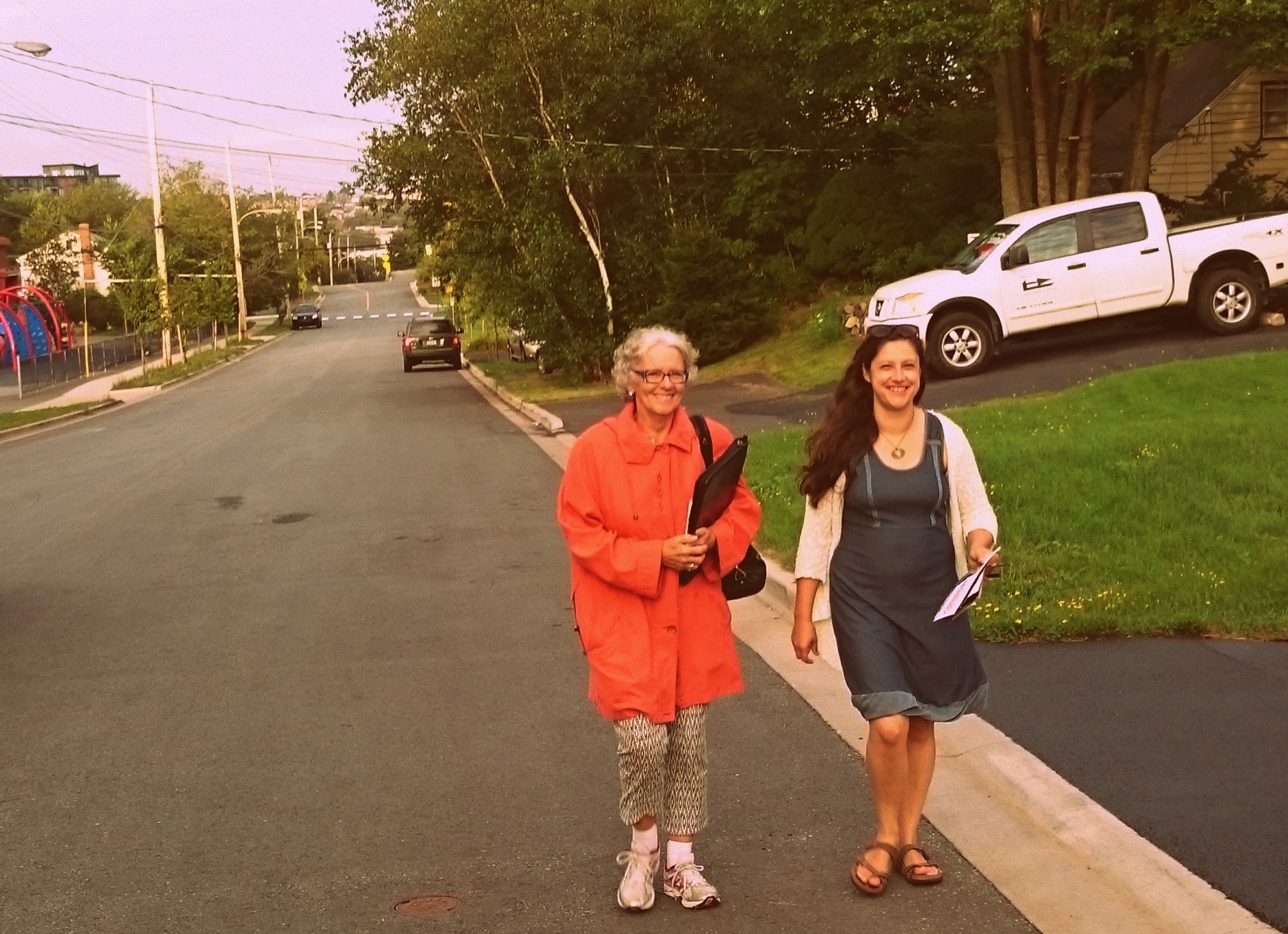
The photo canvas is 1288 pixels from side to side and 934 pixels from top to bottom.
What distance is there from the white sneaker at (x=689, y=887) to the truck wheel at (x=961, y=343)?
1629 centimetres

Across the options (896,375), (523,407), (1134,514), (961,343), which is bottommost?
(523,407)

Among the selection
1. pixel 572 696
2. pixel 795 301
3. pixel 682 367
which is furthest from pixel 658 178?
pixel 682 367

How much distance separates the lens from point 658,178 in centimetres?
3378

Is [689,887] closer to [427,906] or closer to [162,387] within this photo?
[427,906]

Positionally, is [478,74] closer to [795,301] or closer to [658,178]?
[658,178]

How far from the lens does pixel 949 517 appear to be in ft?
15.2

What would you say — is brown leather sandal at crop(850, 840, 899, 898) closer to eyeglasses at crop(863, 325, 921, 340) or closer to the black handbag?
the black handbag

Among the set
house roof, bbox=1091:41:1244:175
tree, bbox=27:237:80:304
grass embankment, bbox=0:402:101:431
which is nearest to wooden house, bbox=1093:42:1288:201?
house roof, bbox=1091:41:1244:175

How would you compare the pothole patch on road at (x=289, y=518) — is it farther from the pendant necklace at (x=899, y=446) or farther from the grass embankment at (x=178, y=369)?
the grass embankment at (x=178, y=369)

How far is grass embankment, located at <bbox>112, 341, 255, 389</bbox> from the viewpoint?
148 ft

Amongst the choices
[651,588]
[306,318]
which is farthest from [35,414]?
[306,318]

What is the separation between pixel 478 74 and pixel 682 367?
1036 inches

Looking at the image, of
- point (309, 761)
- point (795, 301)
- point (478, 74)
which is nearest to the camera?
point (309, 761)

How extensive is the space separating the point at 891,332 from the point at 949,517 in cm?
59
